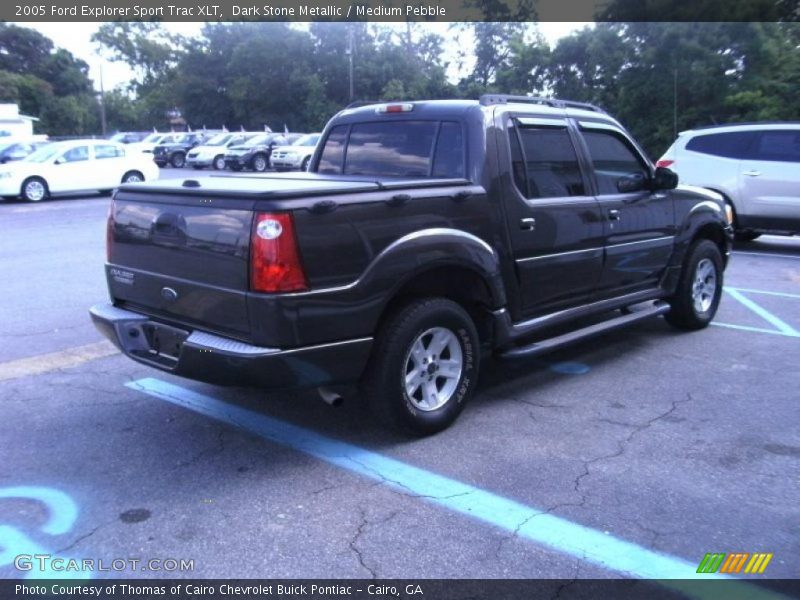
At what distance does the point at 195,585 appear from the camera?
2943mm

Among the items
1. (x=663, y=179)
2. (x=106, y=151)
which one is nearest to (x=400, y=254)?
(x=663, y=179)

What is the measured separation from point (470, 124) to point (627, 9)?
27758mm

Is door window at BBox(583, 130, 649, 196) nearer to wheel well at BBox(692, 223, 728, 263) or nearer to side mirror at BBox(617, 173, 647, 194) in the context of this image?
side mirror at BBox(617, 173, 647, 194)

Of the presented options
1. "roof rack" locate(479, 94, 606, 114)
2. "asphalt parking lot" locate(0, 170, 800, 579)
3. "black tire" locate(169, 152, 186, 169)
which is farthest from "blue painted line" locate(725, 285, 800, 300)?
"black tire" locate(169, 152, 186, 169)

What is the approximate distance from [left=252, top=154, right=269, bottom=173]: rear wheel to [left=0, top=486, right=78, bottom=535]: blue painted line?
28.9m

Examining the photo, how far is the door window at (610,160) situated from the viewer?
18.0 feet

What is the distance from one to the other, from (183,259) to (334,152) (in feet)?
6.34

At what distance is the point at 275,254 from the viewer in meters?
3.59

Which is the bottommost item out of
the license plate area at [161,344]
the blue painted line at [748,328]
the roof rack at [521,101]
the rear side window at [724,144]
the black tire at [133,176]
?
the blue painted line at [748,328]

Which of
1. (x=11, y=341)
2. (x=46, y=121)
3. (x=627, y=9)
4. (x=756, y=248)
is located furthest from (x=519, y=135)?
(x=46, y=121)

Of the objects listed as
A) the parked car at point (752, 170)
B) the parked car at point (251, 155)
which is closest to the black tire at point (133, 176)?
the parked car at point (251, 155)

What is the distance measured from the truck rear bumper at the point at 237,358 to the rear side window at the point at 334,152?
1.95 metres

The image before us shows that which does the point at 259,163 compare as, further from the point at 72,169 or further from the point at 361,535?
the point at 361,535

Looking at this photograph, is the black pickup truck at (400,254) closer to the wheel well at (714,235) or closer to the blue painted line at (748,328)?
the wheel well at (714,235)
